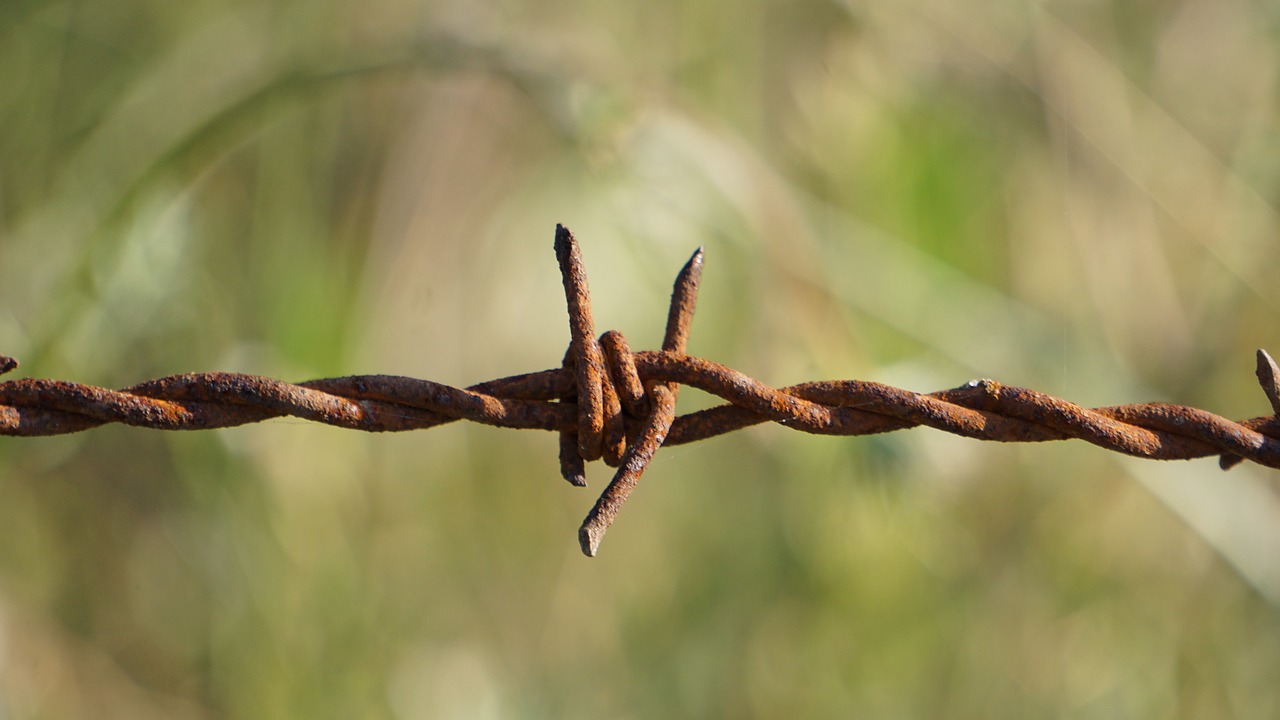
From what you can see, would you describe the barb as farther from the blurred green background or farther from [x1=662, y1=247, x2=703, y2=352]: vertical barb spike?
the blurred green background

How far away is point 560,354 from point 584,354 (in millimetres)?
1455

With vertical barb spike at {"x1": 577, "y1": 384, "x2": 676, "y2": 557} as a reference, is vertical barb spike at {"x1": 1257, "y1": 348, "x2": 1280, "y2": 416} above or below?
above

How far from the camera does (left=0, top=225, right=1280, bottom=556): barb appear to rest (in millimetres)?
684

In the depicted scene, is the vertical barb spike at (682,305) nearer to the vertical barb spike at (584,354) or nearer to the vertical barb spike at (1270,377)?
the vertical barb spike at (584,354)

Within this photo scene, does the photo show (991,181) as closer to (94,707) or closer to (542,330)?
(542,330)

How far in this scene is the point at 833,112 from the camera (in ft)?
7.57

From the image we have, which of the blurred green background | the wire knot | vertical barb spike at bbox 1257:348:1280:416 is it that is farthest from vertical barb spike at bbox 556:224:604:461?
the blurred green background

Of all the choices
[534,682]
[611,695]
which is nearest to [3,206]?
[534,682]

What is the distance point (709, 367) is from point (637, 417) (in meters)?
0.07

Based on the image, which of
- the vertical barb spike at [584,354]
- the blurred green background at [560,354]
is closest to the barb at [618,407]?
the vertical barb spike at [584,354]

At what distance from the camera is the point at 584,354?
0.68 m

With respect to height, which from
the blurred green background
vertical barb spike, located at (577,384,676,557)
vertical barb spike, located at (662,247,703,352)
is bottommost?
vertical barb spike, located at (577,384,676,557)

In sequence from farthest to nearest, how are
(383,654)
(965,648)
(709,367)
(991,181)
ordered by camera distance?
(991,181) < (965,648) < (383,654) < (709,367)

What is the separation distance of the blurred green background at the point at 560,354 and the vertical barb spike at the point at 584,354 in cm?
138
